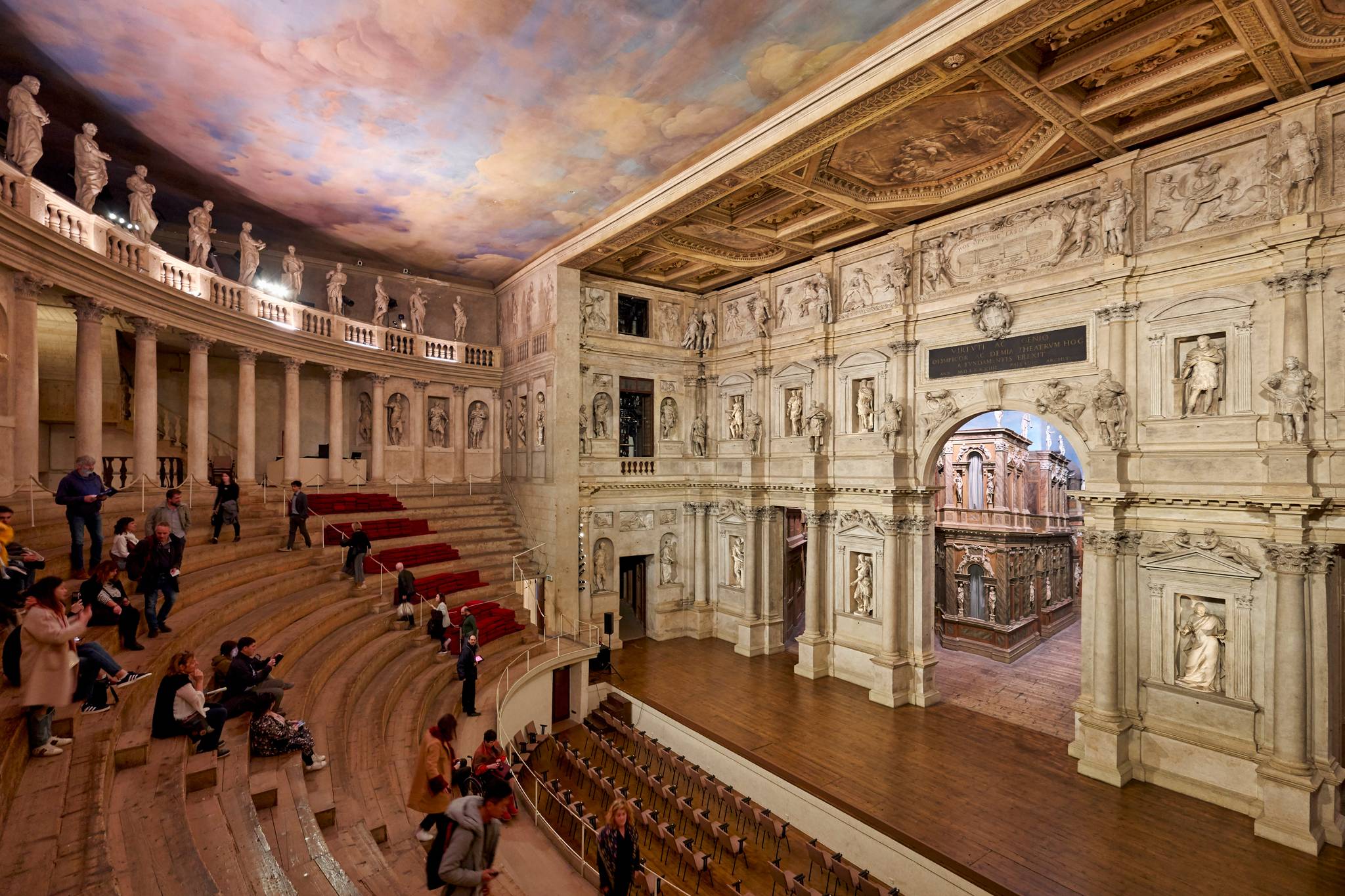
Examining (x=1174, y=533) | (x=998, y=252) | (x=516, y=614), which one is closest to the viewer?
(x=1174, y=533)

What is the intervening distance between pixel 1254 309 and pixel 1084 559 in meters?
5.18

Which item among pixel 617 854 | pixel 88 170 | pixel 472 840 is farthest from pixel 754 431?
pixel 88 170

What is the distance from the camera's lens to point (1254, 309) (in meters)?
10.5

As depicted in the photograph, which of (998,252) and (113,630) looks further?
(998,252)

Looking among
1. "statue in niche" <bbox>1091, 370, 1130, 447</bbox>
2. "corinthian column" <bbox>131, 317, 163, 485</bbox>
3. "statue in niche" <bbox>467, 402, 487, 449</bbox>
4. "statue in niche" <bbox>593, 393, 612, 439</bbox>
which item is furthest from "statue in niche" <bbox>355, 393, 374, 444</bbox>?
"statue in niche" <bbox>1091, 370, 1130, 447</bbox>

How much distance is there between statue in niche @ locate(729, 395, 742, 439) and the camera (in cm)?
2011

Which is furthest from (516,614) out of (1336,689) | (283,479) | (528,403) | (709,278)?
(1336,689)

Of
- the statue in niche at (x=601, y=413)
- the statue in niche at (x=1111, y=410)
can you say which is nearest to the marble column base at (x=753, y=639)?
the statue in niche at (x=601, y=413)

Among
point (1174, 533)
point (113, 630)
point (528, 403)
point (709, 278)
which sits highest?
point (709, 278)

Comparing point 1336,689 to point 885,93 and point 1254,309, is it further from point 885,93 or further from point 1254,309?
point 885,93

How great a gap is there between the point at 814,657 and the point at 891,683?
2.45 metres

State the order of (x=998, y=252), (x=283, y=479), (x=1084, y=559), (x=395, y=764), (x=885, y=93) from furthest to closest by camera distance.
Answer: (x=283, y=479), (x=998, y=252), (x=1084, y=559), (x=885, y=93), (x=395, y=764)

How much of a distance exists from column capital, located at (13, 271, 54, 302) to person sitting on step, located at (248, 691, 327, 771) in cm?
791

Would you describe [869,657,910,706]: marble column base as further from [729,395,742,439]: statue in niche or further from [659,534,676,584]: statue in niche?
[729,395,742,439]: statue in niche
